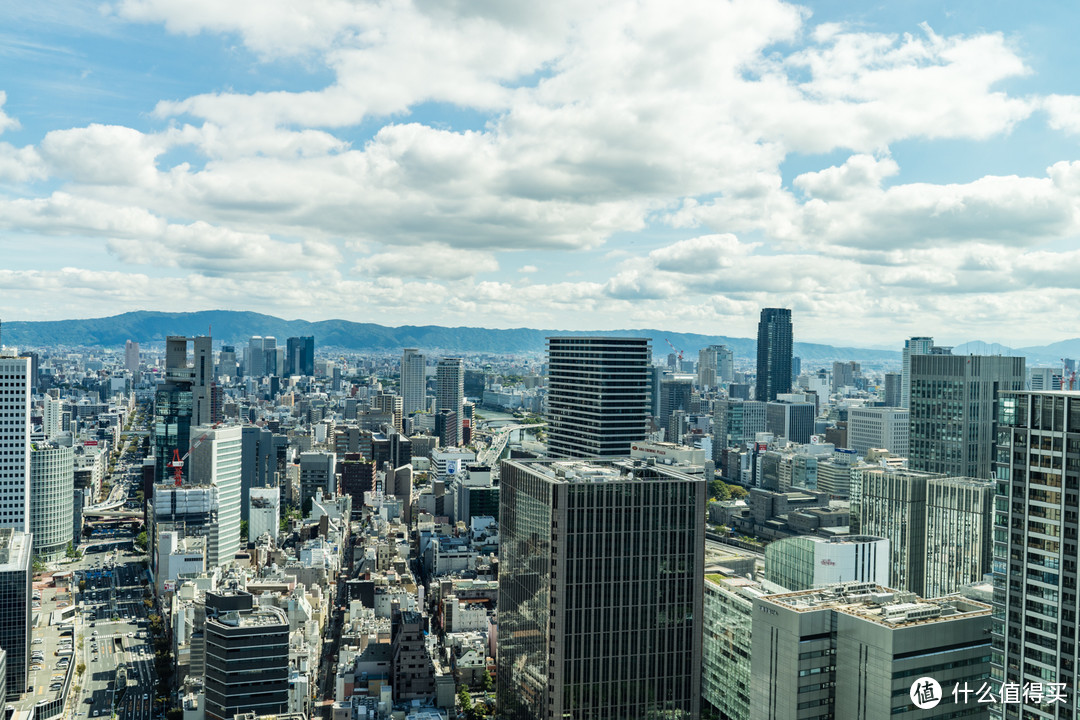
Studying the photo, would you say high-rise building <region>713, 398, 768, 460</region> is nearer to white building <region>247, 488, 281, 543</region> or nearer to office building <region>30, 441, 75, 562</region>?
white building <region>247, 488, 281, 543</region>

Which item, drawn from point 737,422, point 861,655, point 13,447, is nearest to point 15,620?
point 13,447

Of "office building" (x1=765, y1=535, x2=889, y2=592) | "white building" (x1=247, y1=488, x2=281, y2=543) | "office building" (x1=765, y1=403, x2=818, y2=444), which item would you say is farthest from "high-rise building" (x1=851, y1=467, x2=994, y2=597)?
"office building" (x1=765, y1=403, x2=818, y2=444)

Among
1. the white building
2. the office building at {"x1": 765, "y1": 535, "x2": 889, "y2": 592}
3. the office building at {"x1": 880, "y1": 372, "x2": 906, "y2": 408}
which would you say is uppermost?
the office building at {"x1": 880, "y1": 372, "x2": 906, "y2": 408}

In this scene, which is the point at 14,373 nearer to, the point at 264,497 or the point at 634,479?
the point at 264,497

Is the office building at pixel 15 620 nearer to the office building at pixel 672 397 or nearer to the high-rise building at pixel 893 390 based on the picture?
the office building at pixel 672 397

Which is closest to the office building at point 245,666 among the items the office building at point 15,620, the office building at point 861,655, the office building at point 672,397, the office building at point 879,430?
the office building at point 15,620

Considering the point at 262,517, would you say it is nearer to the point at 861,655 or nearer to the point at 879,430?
the point at 861,655
